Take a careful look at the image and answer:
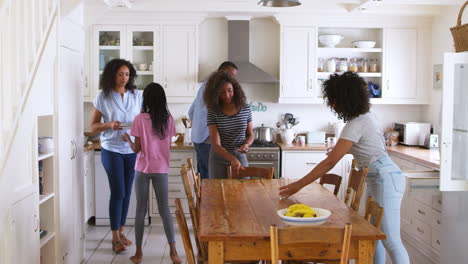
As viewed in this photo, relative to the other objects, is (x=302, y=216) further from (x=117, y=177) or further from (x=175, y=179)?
(x=175, y=179)

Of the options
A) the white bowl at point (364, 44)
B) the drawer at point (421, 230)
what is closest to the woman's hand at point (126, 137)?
the drawer at point (421, 230)

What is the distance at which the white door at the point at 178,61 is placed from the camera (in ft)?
20.0

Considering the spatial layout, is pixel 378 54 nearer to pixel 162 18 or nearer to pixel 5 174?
pixel 162 18

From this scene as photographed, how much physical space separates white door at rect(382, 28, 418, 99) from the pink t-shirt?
3.00 m

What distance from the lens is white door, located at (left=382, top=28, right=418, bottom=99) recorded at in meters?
6.18

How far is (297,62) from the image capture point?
6.11m

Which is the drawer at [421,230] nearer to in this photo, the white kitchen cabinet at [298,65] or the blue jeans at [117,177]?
the white kitchen cabinet at [298,65]

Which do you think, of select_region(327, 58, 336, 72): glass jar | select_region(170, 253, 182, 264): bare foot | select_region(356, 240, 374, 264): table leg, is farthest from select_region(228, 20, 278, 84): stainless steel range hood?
select_region(356, 240, 374, 264): table leg

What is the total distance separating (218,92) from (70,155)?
48.0 inches

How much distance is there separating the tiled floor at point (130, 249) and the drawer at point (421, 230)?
6.2 inches

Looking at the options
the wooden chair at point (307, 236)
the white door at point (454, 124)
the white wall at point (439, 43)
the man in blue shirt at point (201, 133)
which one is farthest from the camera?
the white wall at point (439, 43)

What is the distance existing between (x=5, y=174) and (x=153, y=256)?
2.06m

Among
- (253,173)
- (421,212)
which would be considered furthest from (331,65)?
(253,173)

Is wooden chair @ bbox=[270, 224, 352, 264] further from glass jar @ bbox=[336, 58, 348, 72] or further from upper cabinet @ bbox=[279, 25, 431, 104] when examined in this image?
glass jar @ bbox=[336, 58, 348, 72]
